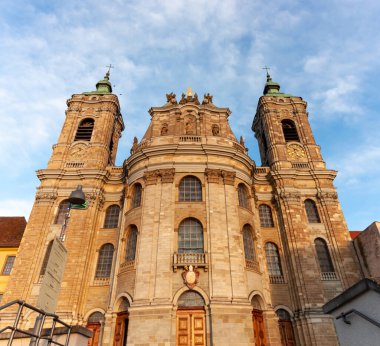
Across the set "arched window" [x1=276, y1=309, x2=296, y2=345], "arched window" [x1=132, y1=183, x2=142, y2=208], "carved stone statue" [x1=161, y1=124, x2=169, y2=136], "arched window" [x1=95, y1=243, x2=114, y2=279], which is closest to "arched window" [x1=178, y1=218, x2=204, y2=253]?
"arched window" [x1=132, y1=183, x2=142, y2=208]

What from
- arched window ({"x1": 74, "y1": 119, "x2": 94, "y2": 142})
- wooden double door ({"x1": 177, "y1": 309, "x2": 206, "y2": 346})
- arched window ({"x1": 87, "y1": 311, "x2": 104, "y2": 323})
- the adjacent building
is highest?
arched window ({"x1": 74, "y1": 119, "x2": 94, "y2": 142})

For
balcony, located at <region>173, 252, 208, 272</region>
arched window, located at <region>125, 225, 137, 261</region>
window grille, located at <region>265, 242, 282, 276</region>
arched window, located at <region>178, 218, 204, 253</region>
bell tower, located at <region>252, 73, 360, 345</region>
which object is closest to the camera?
balcony, located at <region>173, 252, 208, 272</region>

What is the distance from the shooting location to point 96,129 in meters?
28.3

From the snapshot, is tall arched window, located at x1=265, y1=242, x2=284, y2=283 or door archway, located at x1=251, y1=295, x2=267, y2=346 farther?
tall arched window, located at x1=265, y1=242, x2=284, y2=283

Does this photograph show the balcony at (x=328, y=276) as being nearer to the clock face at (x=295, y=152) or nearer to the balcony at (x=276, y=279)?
the balcony at (x=276, y=279)

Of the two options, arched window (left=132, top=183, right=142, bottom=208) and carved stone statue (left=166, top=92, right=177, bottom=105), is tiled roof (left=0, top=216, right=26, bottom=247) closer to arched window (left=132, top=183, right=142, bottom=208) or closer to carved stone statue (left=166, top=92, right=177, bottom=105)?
arched window (left=132, top=183, right=142, bottom=208)

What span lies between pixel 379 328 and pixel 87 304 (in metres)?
18.6

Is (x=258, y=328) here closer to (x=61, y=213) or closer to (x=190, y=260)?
(x=190, y=260)

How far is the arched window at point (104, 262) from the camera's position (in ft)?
70.9

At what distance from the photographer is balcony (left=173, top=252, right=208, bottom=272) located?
1786 cm

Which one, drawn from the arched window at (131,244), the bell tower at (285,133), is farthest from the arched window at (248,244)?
the bell tower at (285,133)

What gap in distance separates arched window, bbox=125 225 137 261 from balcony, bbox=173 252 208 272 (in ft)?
10.3

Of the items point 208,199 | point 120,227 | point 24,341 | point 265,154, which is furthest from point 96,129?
point 24,341

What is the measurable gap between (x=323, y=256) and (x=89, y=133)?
21.9m
